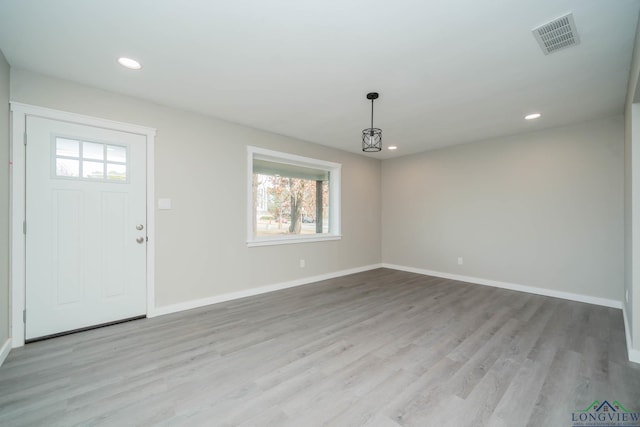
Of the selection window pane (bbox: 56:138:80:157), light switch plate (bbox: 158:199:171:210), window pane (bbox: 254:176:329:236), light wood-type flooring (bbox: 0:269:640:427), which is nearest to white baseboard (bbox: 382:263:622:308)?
light wood-type flooring (bbox: 0:269:640:427)

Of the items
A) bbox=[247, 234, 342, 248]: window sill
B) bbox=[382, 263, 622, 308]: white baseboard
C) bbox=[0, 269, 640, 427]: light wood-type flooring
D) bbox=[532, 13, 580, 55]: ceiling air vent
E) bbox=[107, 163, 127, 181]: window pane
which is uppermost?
bbox=[532, 13, 580, 55]: ceiling air vent

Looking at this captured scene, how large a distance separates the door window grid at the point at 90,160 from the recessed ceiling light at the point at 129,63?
0.97 m

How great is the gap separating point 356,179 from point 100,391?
195 inches

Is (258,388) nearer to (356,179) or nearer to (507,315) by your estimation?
(507,315)

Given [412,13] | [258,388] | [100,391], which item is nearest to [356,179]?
[412,13]

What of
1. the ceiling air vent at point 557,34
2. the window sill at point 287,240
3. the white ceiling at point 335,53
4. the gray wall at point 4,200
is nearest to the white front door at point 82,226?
the gray wall at point 4,200

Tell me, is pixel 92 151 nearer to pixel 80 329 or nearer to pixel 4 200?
pixel 4 200

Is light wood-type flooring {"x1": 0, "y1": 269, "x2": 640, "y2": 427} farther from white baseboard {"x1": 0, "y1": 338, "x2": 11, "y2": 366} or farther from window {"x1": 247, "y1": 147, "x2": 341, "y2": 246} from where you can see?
window {"x1": 247, "y1": 147, "x2": 341, "y2": 246}

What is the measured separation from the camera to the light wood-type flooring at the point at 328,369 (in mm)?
1685

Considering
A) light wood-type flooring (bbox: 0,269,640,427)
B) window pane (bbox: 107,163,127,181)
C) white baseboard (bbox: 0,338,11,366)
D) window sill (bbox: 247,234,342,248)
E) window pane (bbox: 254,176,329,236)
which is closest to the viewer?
light wood-type flooring (bbox: 0,269,640,427)

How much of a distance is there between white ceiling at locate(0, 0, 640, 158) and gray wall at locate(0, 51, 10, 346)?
0.89 feet

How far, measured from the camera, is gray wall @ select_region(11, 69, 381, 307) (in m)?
2.87

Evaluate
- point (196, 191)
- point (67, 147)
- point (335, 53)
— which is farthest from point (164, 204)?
point (335, 53)

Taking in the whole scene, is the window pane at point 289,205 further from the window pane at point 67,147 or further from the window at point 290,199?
the window pane at point 67,147
